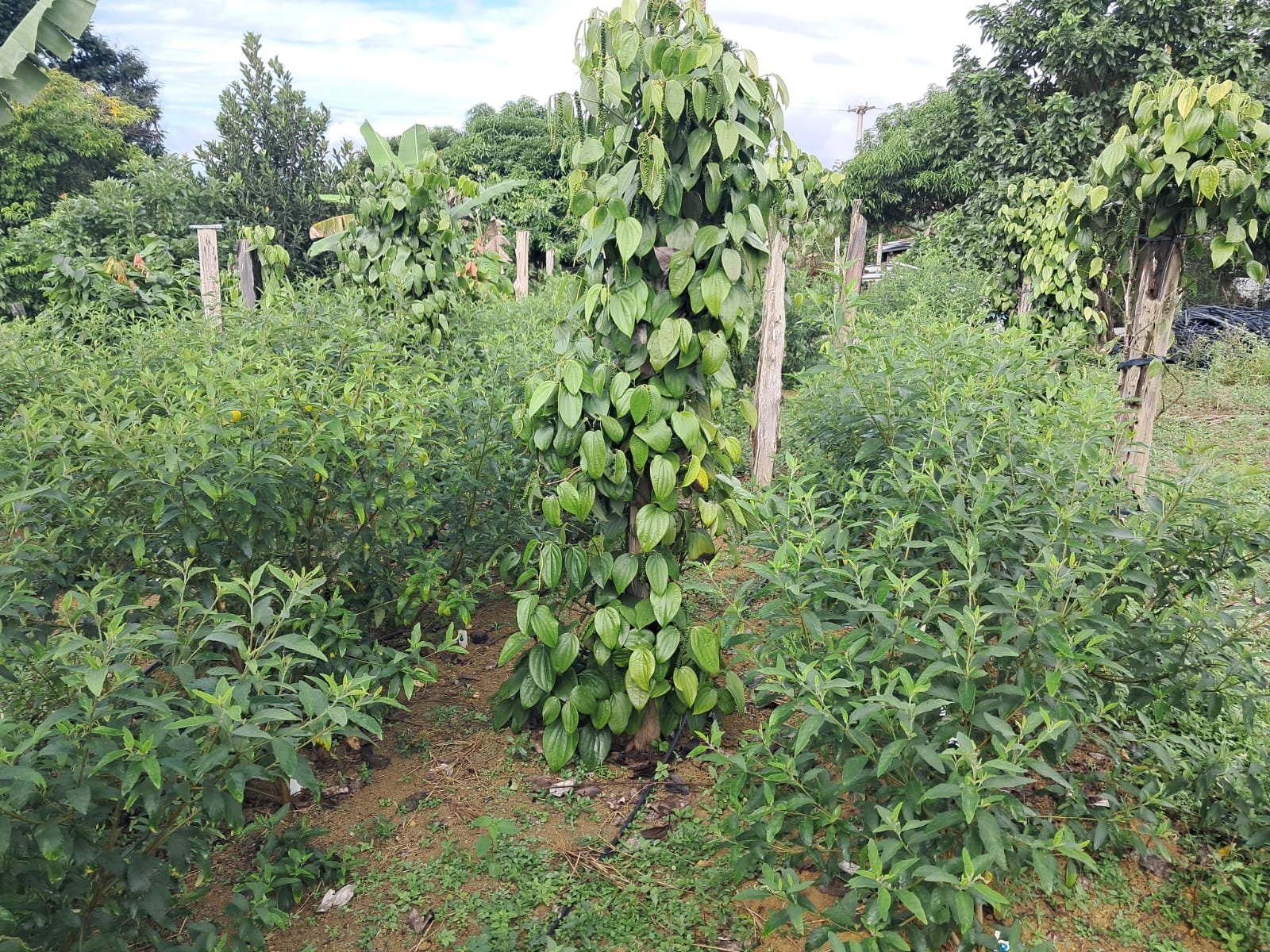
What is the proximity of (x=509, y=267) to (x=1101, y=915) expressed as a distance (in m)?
10.0

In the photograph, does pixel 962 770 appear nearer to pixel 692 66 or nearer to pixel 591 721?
pixel 591 721

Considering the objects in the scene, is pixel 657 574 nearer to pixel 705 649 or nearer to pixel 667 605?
pixel 667 605

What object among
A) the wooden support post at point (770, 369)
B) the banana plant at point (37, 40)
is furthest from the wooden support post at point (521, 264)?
the banana plant at point (37, 40)

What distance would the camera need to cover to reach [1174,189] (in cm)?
414

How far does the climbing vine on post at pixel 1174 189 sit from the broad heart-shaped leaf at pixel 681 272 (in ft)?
6.88

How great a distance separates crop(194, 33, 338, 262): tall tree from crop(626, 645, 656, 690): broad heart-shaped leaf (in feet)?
42.5

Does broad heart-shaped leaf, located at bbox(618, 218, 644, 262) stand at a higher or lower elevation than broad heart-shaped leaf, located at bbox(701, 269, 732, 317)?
higher

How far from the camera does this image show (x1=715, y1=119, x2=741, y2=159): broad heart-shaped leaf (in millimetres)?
2588

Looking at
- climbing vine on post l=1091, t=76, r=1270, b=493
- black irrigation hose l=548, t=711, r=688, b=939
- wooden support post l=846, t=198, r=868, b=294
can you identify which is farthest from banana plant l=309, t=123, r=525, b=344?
climbing vine on post l=1091, t=76, r=1270, b=493

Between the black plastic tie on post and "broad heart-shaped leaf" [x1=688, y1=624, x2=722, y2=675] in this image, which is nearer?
"broad heart-shaped leaf" [x1=688, y1=624, x2=722, y2=675]

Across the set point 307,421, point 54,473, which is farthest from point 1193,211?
point 54,473

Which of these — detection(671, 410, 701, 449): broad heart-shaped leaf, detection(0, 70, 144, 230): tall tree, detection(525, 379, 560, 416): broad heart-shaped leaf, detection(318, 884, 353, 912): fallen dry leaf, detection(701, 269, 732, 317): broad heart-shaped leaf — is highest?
detection(0, 70, 144, 230): tall tree

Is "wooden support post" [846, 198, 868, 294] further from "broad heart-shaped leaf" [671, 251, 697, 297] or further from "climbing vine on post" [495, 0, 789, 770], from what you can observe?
"broad heart-shaped leaf" [671, 251, 697, 297]

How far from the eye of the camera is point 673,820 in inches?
109
